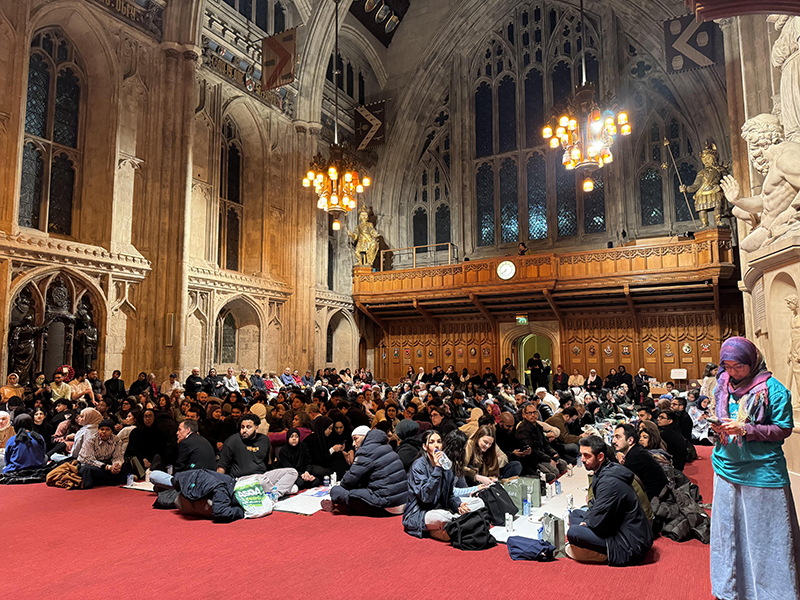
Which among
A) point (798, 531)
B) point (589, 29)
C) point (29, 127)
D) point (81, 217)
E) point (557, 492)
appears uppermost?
point (589, 29)

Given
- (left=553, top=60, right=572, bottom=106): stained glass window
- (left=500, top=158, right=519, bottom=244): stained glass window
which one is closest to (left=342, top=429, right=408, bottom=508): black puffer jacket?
(left=500, top=158, right=519, bottom=244): stained glass window

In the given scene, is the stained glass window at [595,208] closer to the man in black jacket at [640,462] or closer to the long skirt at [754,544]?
the man in black jacket at [640,462]

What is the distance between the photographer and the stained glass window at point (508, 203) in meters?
20.6

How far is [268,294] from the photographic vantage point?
56.0 ft

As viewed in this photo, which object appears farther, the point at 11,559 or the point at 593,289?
the point at 593,289

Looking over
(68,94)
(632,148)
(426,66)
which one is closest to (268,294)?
(68,94)

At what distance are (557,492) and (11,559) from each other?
15.9 feet

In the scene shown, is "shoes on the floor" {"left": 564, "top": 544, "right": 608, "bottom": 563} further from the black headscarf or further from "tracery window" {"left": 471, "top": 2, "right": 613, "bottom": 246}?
"tracery window" {"left": 471, "top": 2, "right": 613, "bottom": 246}

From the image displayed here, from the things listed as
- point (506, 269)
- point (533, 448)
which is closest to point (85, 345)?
point (533, 448)

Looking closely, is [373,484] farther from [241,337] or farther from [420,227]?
[420,227]

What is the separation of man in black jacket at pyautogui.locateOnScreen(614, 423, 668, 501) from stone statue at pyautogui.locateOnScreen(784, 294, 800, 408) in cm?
114

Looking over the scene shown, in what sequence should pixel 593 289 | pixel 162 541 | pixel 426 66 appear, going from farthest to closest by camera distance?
pixel 426 66, pixel 593 289, pixel 162 541

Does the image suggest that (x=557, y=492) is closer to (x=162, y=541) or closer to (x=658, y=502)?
(x=658, y=502)

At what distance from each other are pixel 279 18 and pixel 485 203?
9.77 m
